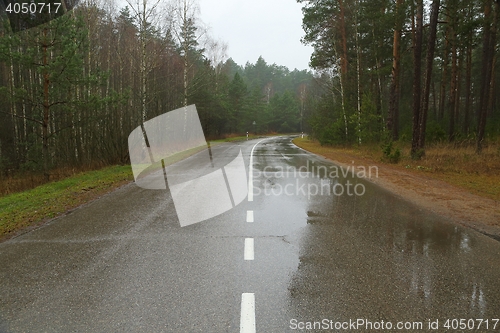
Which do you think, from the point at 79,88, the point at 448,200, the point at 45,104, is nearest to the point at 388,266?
the point at 448,200

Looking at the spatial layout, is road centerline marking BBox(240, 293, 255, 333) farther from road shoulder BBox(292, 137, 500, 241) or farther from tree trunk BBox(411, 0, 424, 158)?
tree trunk BBox(411, 0, 424, 158)

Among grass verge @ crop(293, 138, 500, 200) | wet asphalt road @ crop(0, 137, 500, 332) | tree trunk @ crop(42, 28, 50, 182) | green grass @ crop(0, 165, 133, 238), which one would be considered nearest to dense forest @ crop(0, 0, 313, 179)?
tree trunk @ crop(42, 28, 50, 182)

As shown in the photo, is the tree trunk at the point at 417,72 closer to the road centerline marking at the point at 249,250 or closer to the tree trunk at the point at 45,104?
the road centerline marking at the point at 249,250

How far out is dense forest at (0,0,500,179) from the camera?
13281 millimetres

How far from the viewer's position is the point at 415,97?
54.4ft

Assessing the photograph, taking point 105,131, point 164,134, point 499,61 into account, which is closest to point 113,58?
point 164,134

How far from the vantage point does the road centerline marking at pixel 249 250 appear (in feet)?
14.7

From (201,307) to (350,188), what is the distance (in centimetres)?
750

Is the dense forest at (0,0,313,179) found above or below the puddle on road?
above

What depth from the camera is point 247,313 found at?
121 inches

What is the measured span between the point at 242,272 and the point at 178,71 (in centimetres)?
3522

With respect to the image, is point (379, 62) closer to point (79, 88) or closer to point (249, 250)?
point (79, 88)

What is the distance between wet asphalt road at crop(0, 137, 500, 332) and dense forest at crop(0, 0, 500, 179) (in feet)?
29.8

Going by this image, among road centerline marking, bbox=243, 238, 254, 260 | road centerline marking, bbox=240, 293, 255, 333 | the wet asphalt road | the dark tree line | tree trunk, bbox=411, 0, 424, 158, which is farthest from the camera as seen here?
the dark tree line
